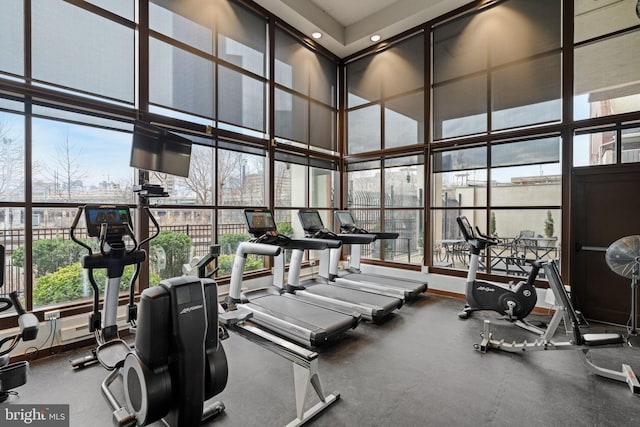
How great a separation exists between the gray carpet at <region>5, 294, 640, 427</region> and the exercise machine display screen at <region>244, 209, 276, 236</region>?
1.46 m

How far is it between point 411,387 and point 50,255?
4207 mm

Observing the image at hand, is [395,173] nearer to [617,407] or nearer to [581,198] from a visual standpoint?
[581,198]

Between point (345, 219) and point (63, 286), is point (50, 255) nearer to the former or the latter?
point (63, 286)

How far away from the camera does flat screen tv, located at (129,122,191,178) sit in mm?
3334

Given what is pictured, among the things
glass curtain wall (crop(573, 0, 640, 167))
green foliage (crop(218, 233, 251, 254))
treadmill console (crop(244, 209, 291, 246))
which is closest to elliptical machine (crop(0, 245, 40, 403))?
treadmill console (crop(244, 209, 291, 246))

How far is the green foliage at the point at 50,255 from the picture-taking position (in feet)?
11.3

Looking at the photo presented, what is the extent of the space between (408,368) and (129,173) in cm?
420

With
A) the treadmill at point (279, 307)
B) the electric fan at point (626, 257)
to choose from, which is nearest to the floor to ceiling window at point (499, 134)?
the electric fan at point (626, 257)

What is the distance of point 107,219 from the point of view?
3.16m

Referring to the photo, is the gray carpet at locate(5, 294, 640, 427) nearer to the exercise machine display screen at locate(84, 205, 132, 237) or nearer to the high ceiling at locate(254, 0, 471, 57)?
the exercise machine display screen at locate(84, 205, 132, 237)

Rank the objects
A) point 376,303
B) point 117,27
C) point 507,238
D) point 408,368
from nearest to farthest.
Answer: point 408,368
point 117,27
point 376,303
point 507,238

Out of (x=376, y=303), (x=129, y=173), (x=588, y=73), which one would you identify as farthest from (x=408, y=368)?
(x=588, y=73)

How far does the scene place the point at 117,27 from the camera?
4035 mm

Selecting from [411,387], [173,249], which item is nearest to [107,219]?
[173,249]
